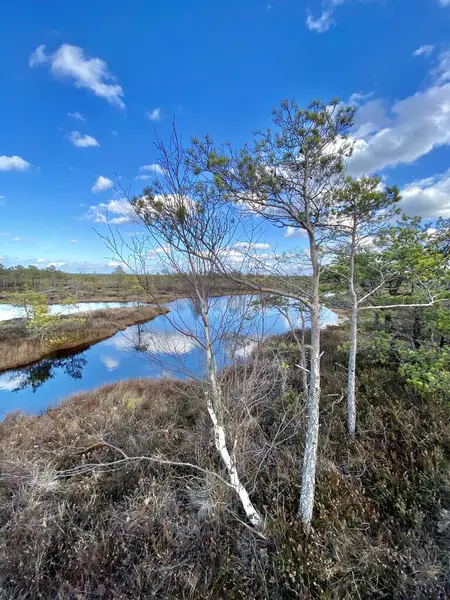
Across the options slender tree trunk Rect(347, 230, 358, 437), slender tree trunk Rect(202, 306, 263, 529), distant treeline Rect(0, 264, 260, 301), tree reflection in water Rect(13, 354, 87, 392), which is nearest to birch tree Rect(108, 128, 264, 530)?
slender tree trunk Rect(202, 306, 263, 529)

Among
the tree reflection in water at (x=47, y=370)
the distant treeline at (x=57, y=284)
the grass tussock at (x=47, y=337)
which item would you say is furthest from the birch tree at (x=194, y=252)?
the distant treeline at (x=57, y=284)

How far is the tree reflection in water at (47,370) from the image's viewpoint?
10.2 meters

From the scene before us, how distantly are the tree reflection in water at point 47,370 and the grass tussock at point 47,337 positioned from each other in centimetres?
61

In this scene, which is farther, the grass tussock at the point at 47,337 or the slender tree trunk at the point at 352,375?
the grass tussock at the point at 47,337

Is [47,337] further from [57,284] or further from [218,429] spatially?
[57,284]

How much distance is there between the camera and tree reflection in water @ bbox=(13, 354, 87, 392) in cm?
1018

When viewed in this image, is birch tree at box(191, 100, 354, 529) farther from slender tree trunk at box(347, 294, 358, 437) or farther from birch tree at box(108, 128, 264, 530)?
slender tree trunk at box(347, 294, 358, 437)

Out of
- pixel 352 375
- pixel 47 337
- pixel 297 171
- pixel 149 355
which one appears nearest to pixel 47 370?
pixel 47 337

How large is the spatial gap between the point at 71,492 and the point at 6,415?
5.24 m

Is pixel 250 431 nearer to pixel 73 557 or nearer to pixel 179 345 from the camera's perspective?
pixel 179 345

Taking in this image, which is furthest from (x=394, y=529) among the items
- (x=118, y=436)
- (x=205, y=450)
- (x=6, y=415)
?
(x=6, y=415)

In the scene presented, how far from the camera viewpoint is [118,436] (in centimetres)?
489

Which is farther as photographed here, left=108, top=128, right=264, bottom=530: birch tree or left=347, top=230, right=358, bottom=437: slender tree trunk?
left=347, top=230, right=358, bottom=437: slender tree trunk

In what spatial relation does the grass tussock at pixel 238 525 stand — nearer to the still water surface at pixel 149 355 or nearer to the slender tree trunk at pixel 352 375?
the slender tree trunk at pixel 352 375
